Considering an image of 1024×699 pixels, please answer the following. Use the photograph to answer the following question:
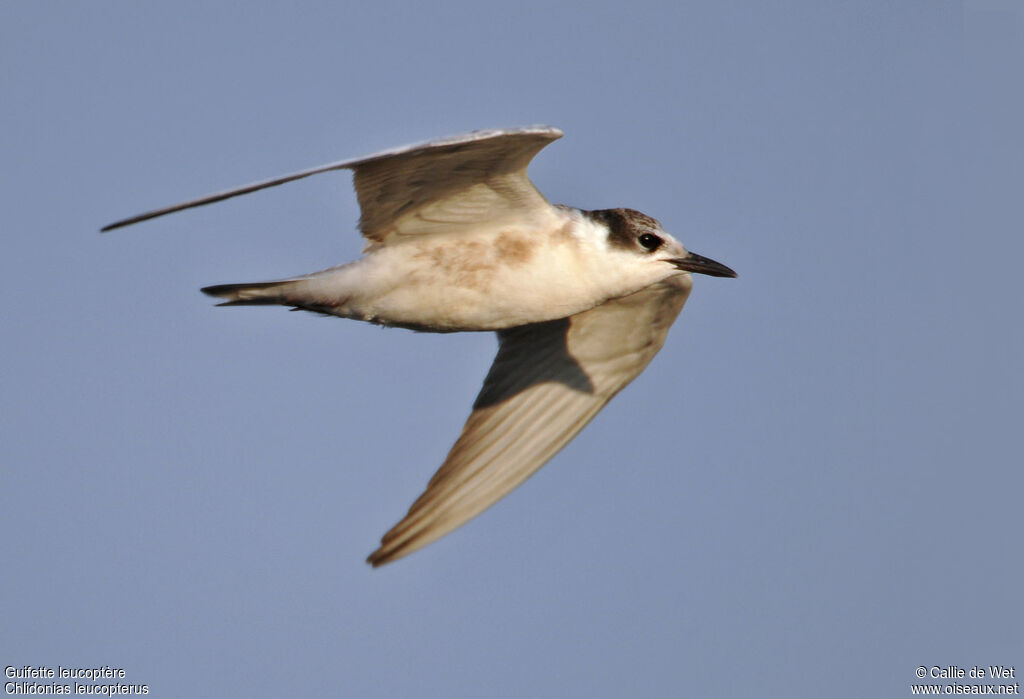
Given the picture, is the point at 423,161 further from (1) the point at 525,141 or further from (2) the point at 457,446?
(2) the point at 457,446

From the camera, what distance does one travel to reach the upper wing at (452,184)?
9.06 meters

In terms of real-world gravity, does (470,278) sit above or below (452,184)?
below

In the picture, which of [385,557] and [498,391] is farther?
[498,391]

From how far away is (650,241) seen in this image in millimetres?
10375

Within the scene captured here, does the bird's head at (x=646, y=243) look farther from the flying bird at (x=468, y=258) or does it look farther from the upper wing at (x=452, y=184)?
the upper wing at (x=452, y=184)

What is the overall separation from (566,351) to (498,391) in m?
0.73

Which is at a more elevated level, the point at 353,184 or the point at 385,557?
the point at 353,184

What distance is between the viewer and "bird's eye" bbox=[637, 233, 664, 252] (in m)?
10.3

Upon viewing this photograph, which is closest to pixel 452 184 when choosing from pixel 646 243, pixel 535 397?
pixel 646 243

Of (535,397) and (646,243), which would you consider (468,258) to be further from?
(535,397)

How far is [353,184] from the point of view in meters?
9.67

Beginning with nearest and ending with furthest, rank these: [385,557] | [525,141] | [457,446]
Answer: [525,141] → [385,557] → [457,446]

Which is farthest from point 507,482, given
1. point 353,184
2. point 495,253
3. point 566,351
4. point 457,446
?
point 353,184

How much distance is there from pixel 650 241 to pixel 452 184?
1.62 meters
